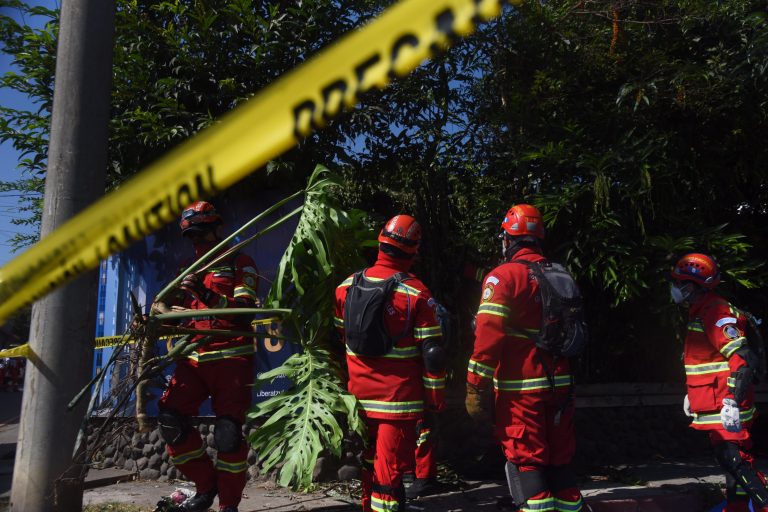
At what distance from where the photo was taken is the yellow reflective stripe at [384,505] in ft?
13.4

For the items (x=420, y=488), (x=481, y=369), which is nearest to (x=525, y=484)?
(x=481, y=369)

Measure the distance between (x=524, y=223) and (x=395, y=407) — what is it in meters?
1.56

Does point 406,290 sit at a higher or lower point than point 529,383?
higher

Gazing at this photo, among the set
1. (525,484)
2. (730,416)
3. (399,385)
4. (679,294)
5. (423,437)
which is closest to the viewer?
(525,484)

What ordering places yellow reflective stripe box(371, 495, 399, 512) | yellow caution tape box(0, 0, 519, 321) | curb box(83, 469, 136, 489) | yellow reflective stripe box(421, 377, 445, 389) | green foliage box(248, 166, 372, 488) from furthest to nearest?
curb box(83, 469, 136, 489) → yellow reflective stripe box(421, 377, 445, 389) → green foliage box(248, 166, 372, 488) → yellow reflective stripe box(371, 495, 399, 512) → yellow caution tape box(0, 0, 519, 321)

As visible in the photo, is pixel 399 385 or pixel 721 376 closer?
pixel 399 385

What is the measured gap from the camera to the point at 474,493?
19.2 feet

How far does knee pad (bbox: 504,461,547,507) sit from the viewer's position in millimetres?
Result: 4148

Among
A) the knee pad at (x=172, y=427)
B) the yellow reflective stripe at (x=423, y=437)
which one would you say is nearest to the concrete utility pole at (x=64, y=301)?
the knee pad at (x=172, y=427)

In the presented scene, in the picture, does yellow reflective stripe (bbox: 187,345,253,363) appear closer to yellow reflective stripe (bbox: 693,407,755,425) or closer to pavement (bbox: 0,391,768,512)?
pavement (bbox: 0,391,768,512)

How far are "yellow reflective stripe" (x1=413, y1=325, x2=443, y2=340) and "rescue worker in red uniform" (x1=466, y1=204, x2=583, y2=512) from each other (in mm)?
273

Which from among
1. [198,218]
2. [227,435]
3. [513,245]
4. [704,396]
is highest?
[198,218]

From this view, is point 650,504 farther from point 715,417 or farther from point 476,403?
point 476,403

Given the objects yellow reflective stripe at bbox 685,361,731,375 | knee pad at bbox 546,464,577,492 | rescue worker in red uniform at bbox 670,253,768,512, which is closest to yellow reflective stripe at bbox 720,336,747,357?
rescue worker in red uniform at bbox 670,253,768,512
